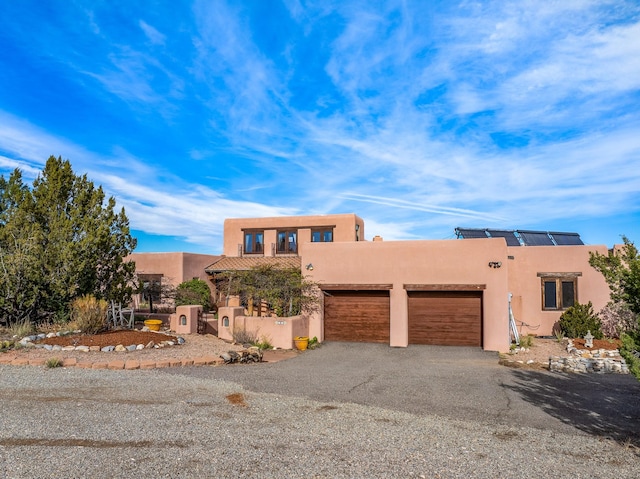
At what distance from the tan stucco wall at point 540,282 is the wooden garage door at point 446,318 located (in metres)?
4.41

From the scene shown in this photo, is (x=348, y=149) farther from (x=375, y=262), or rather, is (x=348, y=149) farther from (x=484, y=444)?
(x=484, y=444)

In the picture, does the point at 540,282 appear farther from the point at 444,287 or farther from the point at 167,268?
the point at 167,268

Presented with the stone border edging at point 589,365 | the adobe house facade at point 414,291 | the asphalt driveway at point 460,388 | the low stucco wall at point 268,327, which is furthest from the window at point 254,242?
the stone border edging at point 589,365

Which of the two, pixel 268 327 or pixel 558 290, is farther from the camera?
pixel 558 290

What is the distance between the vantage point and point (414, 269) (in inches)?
669

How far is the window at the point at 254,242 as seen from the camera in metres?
29.5

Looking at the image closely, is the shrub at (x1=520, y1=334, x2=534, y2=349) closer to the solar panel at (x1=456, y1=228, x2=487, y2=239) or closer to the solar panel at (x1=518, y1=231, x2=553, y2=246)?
the solar panel at (x1=518, y1=231, x2=553, y2=246)

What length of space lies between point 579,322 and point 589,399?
30.9ft

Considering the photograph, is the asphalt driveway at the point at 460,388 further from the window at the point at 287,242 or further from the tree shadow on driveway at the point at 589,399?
the window at the point at 287,242

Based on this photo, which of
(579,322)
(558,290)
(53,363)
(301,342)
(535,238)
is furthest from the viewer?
(535,238)

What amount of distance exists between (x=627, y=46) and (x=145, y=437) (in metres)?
13.6

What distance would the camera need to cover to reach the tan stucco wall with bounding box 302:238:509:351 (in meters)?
16.2

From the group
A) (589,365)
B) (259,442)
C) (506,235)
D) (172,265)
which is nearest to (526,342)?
(589,365)

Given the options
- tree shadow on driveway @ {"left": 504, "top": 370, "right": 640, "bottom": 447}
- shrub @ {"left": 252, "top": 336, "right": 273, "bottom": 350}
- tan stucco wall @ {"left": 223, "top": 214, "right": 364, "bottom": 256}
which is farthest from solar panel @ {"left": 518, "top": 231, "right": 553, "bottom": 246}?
shrub @ {"left": 252, "top": 336, "right": 273, "bottom": 350}
